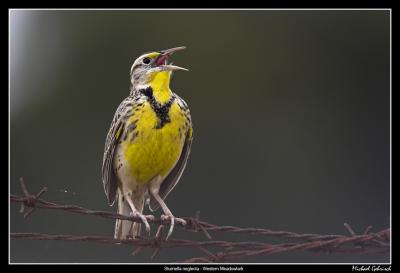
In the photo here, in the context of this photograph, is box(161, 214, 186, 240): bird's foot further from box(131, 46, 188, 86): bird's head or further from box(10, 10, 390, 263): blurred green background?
box(10, 10, 390, 263): blurred green background

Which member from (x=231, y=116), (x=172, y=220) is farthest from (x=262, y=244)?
(x=231, y=116)

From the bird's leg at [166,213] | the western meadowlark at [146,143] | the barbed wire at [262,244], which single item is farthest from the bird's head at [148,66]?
the barbed wire at [262,244]

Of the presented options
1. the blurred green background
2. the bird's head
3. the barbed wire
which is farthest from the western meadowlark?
the blurred green background

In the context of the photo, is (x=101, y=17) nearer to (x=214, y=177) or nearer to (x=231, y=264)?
(x=214, y=177)

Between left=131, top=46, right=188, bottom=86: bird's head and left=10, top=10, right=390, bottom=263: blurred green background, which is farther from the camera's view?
left=10, top=10, right=390, bottom=263: blurred green background

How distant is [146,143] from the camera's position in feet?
15.4

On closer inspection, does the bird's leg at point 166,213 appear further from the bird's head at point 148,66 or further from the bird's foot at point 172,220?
the bird's head at point 148,66

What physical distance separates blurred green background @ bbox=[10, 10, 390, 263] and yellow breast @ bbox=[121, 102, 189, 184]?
7.97ft

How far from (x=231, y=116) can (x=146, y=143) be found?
248 inches

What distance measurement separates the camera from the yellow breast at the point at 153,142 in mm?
4684

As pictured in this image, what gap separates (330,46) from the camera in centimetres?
1261

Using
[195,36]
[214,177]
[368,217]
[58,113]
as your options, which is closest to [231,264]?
[368,217]

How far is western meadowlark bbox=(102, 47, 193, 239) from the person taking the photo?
4699 millimetres

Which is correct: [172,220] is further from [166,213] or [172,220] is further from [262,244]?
[262,244]
